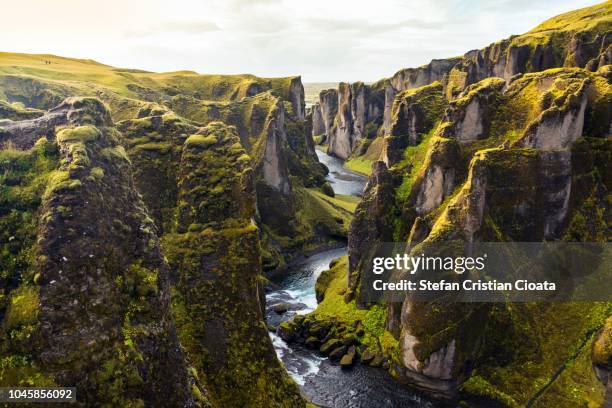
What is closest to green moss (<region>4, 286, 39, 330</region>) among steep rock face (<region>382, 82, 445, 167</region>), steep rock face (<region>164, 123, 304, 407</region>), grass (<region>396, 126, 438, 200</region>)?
steep rock face (<region>164, 123, 304, 407</region>)

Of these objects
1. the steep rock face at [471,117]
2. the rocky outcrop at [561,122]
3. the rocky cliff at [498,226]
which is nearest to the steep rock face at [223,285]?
the rocky cliff at [498,226]

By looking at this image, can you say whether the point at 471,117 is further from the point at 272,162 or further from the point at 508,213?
the point at 272,162

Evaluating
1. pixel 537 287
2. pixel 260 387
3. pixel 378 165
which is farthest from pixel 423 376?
pixel 378 165

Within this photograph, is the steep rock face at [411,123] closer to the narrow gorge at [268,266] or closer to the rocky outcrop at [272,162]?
the narrow gorge at [268,266]

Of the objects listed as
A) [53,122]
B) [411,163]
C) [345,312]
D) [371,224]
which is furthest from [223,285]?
[411,163]

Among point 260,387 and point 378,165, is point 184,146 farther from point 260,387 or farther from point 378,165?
point 378,165

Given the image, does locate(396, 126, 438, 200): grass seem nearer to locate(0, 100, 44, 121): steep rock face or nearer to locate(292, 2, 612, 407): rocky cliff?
locate(292, 2, 612, 407): rocky cliff
